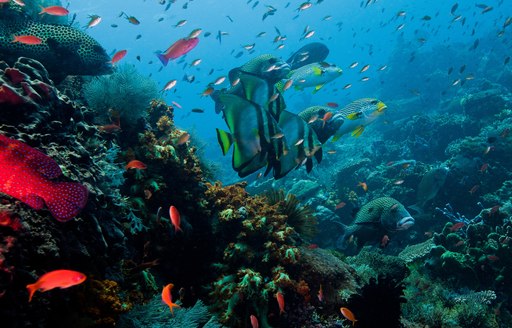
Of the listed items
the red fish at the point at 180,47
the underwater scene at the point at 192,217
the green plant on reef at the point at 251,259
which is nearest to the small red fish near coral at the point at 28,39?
the underwater scene at the point at 192,217

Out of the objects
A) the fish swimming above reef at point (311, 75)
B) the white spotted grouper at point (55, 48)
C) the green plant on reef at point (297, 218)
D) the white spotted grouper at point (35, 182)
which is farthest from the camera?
the fish swimming above reef at point (311, 75)

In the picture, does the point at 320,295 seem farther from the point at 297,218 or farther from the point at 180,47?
the point at 180,47

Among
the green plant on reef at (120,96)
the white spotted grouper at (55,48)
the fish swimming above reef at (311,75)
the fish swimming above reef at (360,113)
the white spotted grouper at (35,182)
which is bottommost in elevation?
the fish swimming above reef at (360,113)

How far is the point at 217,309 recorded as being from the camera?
4.45 m

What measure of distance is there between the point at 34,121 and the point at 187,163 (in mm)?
2813

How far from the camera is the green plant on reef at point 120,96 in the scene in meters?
5.97

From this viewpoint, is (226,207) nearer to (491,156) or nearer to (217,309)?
(217,309)

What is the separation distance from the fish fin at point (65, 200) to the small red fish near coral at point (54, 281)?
1.27 feet

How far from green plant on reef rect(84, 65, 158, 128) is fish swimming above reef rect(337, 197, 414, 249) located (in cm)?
494

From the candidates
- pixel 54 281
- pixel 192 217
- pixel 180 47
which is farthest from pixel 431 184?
pixel 54 281

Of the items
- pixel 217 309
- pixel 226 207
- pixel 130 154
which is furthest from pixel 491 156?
pixel 130 154

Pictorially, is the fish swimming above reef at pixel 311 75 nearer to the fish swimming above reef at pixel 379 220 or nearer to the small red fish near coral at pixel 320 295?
the fish swimming above reef at pixel 379 220

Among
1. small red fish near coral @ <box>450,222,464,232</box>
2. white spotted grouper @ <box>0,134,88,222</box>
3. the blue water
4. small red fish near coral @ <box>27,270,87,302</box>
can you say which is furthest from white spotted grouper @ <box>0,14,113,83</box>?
small red fish near coral @ <box>450,222,464,232</box>

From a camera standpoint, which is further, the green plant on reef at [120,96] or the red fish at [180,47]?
the red fish at [180,47]
